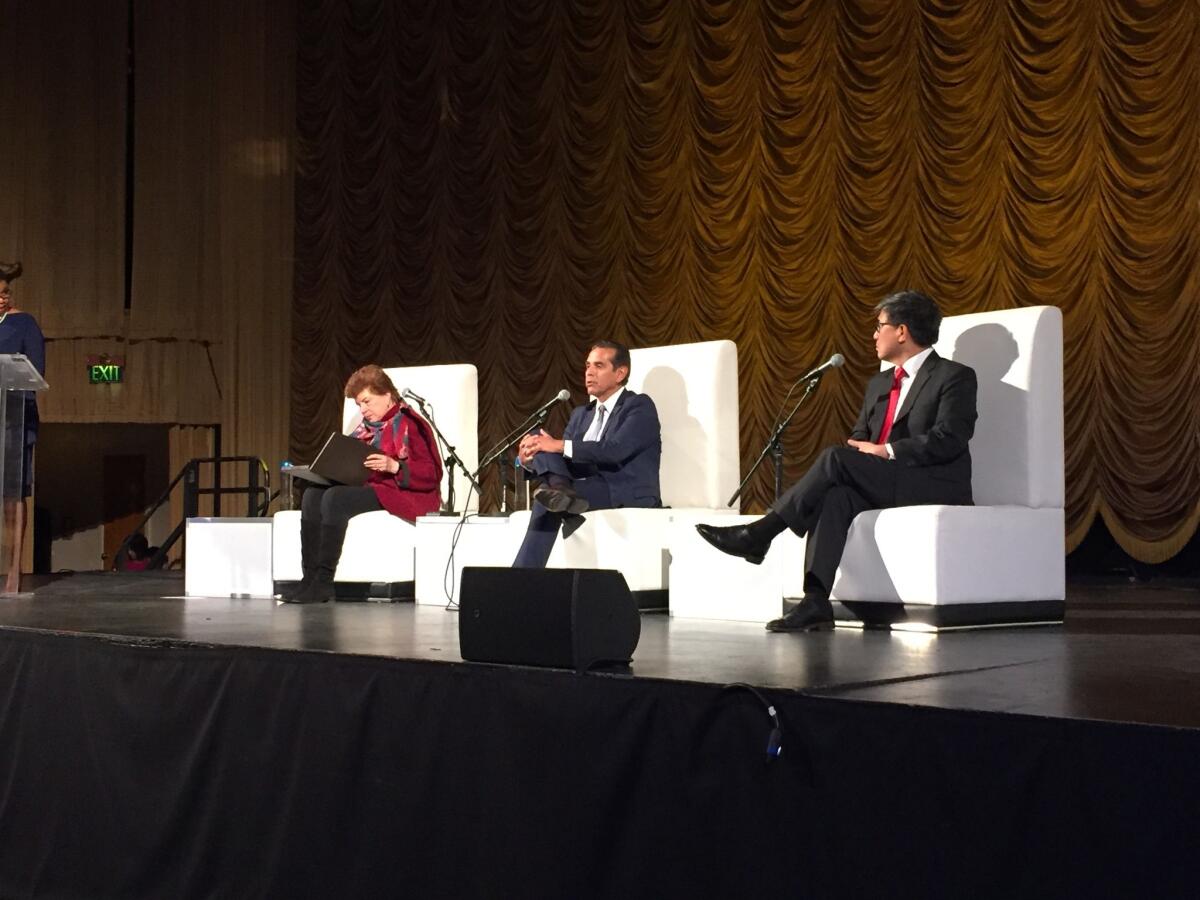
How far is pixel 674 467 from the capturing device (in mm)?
5566

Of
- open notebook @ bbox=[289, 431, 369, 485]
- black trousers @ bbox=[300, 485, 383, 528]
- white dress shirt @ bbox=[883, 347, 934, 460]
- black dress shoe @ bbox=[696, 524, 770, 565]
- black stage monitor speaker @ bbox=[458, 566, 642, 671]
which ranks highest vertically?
white dress shirt @ bbox=[883, 347, 934, 460]

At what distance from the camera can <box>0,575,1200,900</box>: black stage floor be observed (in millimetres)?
2121

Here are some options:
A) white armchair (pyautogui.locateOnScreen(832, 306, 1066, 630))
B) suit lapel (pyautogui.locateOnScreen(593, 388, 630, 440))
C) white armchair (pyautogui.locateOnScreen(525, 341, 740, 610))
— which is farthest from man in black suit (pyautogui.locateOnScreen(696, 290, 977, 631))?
suit lapel (pyautogui.locateOnScreen(593, 388, 630, 440))

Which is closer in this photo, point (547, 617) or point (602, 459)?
point (547, 617)

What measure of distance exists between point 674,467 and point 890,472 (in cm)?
134

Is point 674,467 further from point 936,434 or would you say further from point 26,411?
point 26,411

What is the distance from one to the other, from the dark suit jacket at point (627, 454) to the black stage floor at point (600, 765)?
3.65 ft

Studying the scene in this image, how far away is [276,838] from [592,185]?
282 inches

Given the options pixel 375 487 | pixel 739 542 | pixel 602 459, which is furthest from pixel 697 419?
pixel 375 487

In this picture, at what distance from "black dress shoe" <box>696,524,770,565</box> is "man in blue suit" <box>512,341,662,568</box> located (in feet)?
2.52

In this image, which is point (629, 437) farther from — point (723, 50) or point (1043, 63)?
point (723, 50)

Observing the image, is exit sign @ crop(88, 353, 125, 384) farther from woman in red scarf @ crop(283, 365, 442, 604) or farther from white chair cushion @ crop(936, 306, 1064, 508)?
white chair cushion @ crop(936, 306, 1064, 508)

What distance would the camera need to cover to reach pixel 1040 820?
2.10 metres

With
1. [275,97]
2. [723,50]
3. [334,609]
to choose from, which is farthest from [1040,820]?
[275,97]
